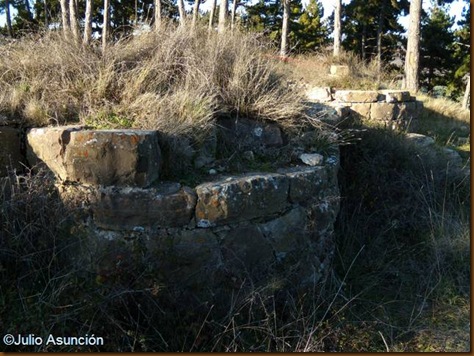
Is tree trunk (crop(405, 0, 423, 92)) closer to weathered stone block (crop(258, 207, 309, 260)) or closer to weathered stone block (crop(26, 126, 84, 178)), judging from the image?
weathered stone block (crop(258, 207, 309, 260))

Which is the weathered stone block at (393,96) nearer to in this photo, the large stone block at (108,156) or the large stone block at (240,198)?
the large stone block at (240,198)

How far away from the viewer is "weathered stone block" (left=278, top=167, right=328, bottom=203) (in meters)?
3.15

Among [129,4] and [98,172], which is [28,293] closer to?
[98,172]

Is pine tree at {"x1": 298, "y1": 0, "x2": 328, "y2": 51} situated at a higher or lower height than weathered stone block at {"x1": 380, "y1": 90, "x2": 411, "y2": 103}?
higher

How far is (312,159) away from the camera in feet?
11.3

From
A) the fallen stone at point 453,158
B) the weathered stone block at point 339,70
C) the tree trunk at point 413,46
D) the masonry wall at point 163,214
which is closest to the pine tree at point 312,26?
the tree trunk at point 413,46

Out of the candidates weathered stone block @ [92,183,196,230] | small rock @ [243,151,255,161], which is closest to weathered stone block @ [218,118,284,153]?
small rock @ [243,151,255,161]

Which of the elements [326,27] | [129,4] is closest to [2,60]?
[129,4]

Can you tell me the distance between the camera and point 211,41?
413 centimetres

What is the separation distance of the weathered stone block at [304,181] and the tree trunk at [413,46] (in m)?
10.0

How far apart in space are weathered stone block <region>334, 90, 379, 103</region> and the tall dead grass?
13.8ft

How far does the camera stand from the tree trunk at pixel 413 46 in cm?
1192

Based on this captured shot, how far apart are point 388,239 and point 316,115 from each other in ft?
4.42

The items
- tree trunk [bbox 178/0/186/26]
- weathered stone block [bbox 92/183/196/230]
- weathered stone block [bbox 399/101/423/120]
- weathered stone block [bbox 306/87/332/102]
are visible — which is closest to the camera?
weathered stone block [bbox 92/183/196/230]
